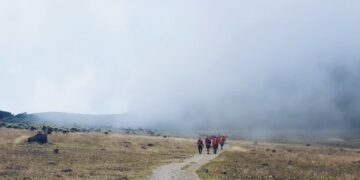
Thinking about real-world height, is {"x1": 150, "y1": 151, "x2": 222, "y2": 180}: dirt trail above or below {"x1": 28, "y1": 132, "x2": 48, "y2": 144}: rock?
below

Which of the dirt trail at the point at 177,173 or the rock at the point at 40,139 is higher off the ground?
the rock at the point at 40,139

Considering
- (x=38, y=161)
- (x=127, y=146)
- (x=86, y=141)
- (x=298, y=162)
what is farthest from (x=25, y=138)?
(x=298, y=162)

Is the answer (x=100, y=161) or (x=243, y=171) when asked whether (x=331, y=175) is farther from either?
(x=100, y=161)

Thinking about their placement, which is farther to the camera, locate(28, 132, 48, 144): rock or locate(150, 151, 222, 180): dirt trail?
locate(28, 132, 48, 144): rock

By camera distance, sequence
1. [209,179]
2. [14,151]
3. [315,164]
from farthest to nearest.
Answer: [14,151]
[315,164]
[209,179]

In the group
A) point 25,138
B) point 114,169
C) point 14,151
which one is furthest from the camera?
point 25,138

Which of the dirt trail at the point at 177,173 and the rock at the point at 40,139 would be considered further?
the rock at the point at 40,139

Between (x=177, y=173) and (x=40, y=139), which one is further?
(x=40, y=139)

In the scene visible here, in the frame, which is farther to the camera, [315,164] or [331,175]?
Answer: [315,164]

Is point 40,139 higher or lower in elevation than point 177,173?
higher

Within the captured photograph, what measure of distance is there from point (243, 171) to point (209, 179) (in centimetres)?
669

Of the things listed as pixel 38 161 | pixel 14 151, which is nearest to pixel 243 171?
pixel 38 161

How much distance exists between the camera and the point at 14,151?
2416 inches

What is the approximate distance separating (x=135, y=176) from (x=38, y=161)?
620 inches
